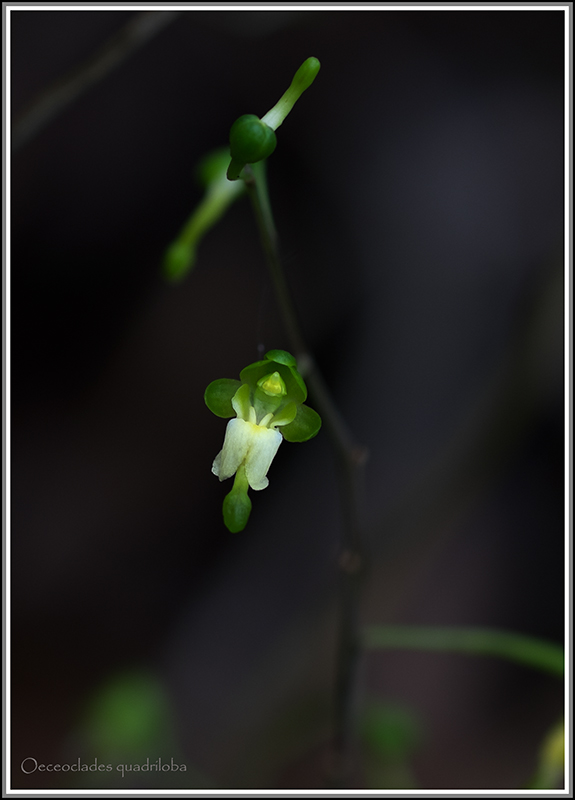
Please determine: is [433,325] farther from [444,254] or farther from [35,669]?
[35,669]

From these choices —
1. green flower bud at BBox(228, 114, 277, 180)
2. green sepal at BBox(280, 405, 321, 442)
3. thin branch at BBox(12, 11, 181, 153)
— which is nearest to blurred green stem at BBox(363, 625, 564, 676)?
green sepal at BBox(280, 405, 321, 442)

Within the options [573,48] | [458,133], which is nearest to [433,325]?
Answer: [458,133]

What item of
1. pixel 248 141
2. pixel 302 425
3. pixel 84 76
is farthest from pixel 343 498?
pixel 84 76

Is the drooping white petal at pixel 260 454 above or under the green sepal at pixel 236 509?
above

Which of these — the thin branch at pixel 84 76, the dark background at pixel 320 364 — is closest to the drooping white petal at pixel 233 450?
the thin branch at pixel 84 76

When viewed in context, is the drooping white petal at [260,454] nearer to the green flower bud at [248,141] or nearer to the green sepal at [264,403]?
the green sepal at [264,403]

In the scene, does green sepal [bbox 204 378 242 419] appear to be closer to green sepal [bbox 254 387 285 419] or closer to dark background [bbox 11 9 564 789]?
green sepal [bbox 254 387 285 419]
